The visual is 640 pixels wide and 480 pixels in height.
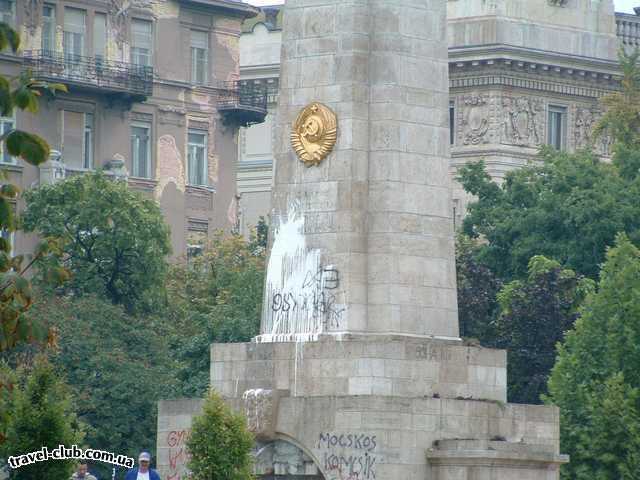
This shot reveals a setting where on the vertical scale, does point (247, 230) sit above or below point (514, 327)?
above

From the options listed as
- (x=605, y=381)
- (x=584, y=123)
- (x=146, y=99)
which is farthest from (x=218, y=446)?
(x=584, y=123)

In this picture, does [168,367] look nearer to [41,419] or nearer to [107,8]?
[107,8]

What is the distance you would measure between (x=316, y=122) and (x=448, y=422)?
4.87 m

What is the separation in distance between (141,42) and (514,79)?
13387mm

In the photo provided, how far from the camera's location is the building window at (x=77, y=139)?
83812 millimetres

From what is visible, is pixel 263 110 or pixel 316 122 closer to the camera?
pixel 316 122

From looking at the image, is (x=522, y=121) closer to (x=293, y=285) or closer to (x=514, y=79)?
(x=514, y=79)

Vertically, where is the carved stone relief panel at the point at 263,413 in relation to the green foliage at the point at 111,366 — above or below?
below

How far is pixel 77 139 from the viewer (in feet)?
277

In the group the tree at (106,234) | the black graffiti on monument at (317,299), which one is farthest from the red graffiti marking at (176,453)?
the tree at (106,234)

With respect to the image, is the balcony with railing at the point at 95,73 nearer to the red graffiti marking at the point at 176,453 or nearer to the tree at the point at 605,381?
the tree at the point at 605,381

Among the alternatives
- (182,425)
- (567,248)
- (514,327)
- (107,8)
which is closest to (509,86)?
(107,8)

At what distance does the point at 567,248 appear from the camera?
73.9m

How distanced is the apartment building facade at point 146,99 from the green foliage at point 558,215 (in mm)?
10994
